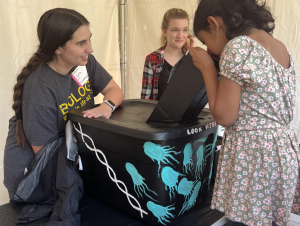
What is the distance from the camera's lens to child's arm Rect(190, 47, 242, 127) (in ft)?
2.32

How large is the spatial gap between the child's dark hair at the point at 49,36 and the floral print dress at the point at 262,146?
674mm

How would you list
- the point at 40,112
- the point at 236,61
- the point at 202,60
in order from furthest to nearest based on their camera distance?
the point at 40,112
the point at 202,60
the point at 236,61

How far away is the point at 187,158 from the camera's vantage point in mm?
908

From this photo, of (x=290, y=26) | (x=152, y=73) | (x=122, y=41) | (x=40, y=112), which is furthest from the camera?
(x=122, y=41)

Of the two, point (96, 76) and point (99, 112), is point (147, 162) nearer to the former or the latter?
point (99, 112)

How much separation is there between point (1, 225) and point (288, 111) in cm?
107

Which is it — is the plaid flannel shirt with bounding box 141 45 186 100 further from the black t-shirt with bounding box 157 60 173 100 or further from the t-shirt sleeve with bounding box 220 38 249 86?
the t-shirt sleeve with bounding box 220 38 249 86

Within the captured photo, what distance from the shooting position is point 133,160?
876 millimetres

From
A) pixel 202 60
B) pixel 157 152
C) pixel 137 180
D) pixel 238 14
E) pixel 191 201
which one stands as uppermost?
pixel 238 14

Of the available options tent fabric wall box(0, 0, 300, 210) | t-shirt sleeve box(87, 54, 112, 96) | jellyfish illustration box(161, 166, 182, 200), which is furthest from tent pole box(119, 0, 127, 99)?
jellyfish illustration box(161, 166, 182, 200)

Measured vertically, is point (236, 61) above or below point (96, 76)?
above

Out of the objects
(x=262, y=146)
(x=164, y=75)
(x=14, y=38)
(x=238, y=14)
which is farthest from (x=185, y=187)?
(x=14, y=38)

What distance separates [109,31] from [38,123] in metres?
1.70

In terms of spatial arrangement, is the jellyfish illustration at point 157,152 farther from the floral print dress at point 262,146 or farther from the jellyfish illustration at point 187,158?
the floral print dress at point 262,146
